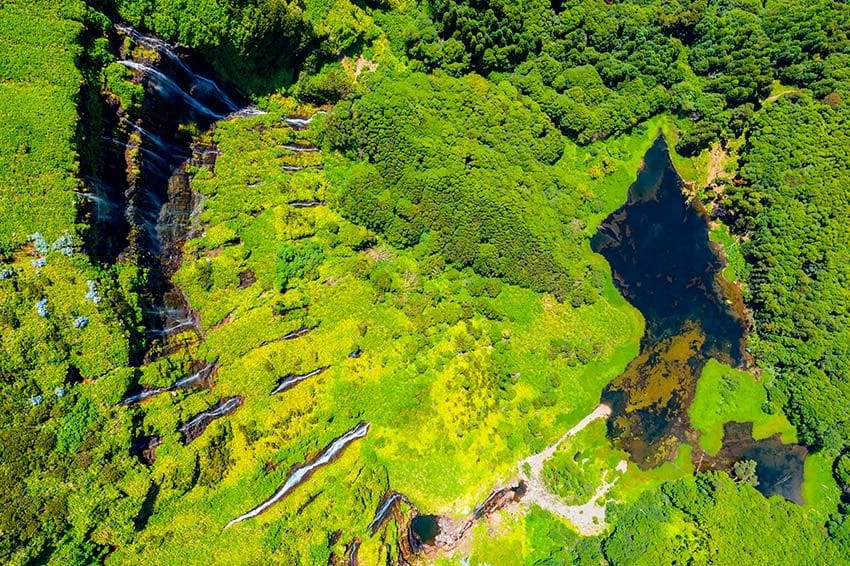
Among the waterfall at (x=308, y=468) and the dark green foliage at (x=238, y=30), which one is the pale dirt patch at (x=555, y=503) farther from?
the dark green foliage at (x=238, y=30)

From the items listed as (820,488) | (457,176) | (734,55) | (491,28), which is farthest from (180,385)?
(820,488)

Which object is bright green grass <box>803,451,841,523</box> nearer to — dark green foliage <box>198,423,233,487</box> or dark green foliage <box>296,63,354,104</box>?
dark green foliage <box>198,423,233,487</box>

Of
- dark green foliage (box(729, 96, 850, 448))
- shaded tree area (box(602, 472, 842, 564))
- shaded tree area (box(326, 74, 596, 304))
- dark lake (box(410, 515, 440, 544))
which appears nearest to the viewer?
shaded tree area (box(602, 472, 842, 564))

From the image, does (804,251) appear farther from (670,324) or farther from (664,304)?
(670,324)

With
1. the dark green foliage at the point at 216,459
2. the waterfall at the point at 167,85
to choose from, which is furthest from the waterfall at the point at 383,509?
the waterfall at the point at 167,85

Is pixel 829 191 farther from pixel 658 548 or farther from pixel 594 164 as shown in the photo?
pixel 658 548

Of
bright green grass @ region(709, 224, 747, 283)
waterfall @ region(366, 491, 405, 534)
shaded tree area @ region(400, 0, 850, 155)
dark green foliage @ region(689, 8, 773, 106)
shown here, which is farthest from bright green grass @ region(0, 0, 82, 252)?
bright green grass @ region(709, 224, 747, 283)
